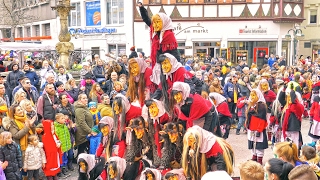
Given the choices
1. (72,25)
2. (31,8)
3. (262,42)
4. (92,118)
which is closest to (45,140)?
(92,118)

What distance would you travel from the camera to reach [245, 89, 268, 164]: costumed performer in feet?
24.5

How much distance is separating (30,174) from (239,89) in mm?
6488

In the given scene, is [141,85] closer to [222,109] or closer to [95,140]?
[95,140]

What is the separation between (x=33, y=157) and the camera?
6512mm

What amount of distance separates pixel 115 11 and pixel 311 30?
13959 millimetres

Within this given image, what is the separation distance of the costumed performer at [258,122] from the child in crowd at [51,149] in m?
3.53

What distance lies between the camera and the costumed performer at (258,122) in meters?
7.46

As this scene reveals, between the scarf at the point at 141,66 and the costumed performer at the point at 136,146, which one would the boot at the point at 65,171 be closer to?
the costumed performer at the point at 136,146

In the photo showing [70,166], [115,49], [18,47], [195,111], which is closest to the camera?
[195,111]

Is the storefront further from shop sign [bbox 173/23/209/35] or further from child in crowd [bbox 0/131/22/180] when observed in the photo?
child in crowd [bbox 0/131/22/180]

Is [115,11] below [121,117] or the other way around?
the other way around

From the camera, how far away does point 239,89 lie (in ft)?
36.9

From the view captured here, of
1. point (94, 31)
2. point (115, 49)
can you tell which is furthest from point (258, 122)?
point (94, 31)

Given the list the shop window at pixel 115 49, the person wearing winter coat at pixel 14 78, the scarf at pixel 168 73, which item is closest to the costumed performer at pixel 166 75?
the scarf at pixel 168 73
